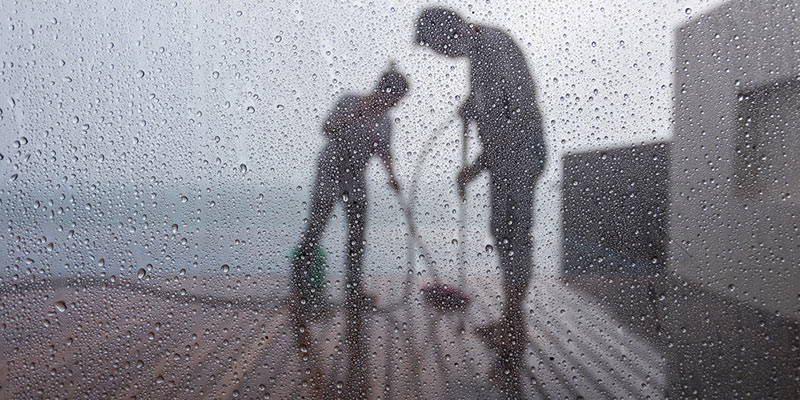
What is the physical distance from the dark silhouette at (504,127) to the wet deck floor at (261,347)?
0.17ft

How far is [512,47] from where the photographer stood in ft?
2.36

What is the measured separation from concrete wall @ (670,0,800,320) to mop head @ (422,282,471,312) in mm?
317

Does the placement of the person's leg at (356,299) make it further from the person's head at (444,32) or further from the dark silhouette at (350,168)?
the person's head at (444,32)

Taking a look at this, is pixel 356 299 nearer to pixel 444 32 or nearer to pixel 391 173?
pixel 391 173

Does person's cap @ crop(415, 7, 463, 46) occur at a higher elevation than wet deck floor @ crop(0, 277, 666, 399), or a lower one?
higher

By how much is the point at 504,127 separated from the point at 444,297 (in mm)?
266

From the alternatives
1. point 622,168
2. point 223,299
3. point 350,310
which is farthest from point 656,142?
point 223,299

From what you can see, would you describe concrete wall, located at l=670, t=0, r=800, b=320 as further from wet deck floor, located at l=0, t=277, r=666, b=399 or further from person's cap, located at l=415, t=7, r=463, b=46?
person's cap, located at l=415, t=7, r=463, b=46

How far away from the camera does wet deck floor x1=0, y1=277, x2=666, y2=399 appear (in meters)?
0.71

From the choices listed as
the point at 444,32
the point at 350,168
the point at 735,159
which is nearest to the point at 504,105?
the point at 444,32

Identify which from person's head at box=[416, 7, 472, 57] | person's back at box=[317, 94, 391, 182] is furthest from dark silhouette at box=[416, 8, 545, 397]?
person's back at box=[317, 94, 391, 182]

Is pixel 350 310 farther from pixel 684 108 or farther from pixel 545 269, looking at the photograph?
pixel 684 108

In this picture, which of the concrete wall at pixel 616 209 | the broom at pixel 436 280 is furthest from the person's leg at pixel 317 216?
the concrete wall at pixel 616 209

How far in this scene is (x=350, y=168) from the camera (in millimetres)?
715
